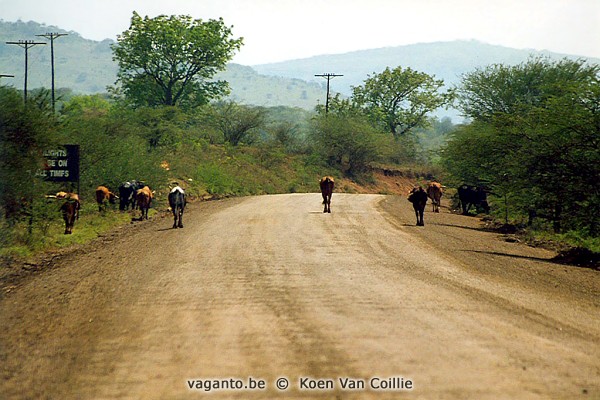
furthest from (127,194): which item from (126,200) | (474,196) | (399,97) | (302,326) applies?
(399,97)

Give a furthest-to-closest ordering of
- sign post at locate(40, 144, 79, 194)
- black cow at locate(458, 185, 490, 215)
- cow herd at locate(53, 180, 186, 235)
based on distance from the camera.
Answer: black cow at locate(458, 185, 490, 215), sign post at locate(40, 144, 79, 194), cow herd at locate(53, 180, 186, 235)

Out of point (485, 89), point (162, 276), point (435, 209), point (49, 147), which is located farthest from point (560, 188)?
point (485, 89)

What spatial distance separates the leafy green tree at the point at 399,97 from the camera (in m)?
96.5

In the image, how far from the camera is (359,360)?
705cm

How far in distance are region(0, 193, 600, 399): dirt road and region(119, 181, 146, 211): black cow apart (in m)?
13.0

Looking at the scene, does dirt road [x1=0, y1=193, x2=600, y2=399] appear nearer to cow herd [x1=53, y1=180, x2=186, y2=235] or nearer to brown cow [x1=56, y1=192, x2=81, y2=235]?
brown cow [x1=56, y1=192, x2=81, y2=235]

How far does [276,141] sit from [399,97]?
88.3ft

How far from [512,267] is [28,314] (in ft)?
34.0

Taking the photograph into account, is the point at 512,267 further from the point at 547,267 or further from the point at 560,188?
the point at 560,188

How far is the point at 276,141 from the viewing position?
257ft

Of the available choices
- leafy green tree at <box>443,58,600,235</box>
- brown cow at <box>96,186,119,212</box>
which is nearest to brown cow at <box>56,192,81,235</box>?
brown cow at <box>96,186,119,212</box>

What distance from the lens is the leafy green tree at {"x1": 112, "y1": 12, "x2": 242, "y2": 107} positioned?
71.1 metres

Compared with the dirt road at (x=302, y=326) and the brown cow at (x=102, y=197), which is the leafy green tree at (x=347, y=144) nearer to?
the brown cow at (x=102, y=197)

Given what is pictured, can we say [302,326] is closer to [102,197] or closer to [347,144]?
[102,197]
